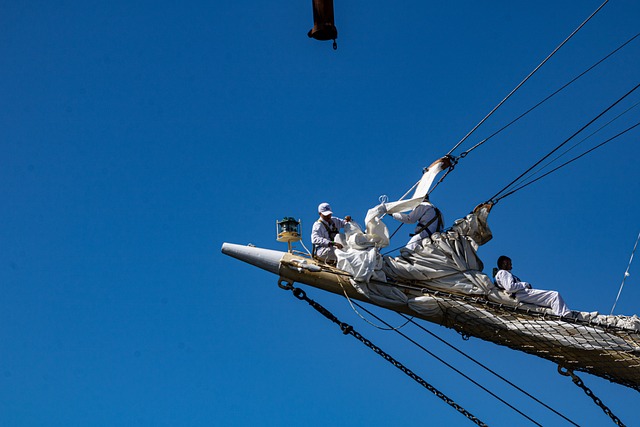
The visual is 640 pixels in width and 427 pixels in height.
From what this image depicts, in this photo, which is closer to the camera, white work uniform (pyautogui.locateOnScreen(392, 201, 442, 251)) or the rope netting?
the rope netting

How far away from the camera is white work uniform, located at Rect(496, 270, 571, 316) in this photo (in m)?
14.3

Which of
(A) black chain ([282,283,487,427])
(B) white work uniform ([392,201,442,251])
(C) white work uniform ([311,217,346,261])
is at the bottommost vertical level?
(A) black chain ([282,283,487,427])

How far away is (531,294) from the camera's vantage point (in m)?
14.4

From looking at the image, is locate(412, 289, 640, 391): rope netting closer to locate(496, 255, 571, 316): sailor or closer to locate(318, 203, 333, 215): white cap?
locate(496, 255, 571, 316): sailor

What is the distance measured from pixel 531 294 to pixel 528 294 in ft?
0.13

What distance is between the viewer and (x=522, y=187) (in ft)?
49.5

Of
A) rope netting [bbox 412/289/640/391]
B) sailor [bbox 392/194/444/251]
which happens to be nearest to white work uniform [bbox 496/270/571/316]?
rope netting [bbox 412/289/640/391]

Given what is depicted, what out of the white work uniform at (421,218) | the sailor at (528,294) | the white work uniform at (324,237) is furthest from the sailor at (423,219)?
the sailor at (528,294)

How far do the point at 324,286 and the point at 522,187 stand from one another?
3.21m

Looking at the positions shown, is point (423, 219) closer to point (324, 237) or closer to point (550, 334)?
point (324, 237)

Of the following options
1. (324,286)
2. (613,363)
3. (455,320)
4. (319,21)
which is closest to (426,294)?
(455,320)

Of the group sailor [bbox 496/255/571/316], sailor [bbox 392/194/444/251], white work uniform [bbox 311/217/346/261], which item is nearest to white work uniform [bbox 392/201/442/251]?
sailor [bbox 392/194/444/251]

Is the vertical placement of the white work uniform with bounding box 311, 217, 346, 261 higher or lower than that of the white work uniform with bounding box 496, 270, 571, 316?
higher

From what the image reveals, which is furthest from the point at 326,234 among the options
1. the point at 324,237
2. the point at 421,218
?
the point at 421,218
